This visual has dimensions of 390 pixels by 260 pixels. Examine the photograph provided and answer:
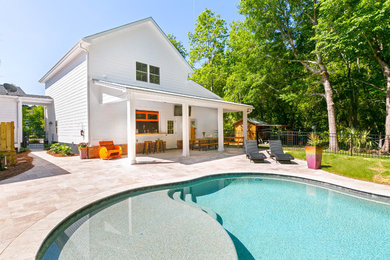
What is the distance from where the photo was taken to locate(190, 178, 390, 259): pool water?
9.46 feet

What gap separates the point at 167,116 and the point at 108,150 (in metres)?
5.00

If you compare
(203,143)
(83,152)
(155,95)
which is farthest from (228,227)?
(203,143)

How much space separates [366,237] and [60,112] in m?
16.1

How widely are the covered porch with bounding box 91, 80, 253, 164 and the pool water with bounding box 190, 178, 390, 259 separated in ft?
14.6

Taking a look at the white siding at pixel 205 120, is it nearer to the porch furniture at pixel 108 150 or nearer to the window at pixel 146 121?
the window at pixel 146 121

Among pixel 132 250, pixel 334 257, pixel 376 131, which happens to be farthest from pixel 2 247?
pixel 376 131

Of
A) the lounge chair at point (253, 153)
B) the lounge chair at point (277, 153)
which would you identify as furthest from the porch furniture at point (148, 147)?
the lounge chair at point (277, 153)

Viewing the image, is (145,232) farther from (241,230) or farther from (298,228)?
(298,228)

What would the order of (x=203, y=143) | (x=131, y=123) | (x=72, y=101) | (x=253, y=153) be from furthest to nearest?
(x=203, y=143), (x=72, y=101), (x=253, y=153), (x=131, y=123)

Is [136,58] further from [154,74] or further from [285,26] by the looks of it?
[285,26]

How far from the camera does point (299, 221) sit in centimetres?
374

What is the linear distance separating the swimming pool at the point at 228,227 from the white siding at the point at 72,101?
7.46 meters

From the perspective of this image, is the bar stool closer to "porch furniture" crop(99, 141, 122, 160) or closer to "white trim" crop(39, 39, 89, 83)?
"porch furniture" crop(99, 141, 122, 160)

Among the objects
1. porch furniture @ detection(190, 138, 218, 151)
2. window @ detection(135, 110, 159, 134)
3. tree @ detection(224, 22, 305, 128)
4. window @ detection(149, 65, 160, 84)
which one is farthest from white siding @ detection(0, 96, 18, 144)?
tree @ detection(224, 22, 305, 128)
